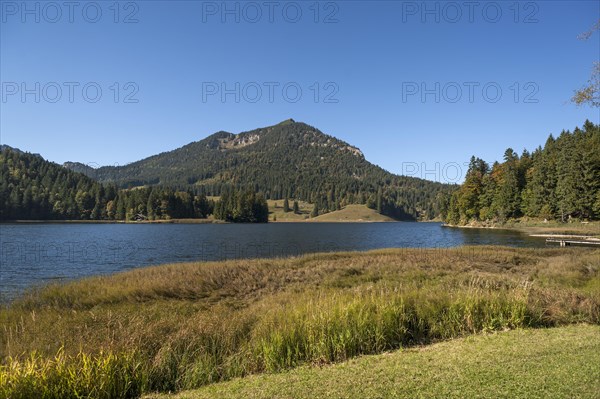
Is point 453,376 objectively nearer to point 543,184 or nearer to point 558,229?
point 558,229

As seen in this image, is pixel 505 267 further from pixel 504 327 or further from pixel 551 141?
pixel 551 141

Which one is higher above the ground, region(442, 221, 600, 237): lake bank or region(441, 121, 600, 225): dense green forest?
region(441, 121, 600, 225): dense green forest

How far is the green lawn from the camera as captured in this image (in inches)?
265

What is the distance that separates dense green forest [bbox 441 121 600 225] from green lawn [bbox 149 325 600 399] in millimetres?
90572

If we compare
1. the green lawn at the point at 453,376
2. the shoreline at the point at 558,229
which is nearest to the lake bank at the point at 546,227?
the shoreline at the point at 558,229

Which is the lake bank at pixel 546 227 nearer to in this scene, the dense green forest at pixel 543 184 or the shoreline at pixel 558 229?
the shoreline at pixel 558 229

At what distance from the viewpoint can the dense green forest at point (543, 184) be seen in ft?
266

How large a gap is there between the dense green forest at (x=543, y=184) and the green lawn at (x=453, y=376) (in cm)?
9057

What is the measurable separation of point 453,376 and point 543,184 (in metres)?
106

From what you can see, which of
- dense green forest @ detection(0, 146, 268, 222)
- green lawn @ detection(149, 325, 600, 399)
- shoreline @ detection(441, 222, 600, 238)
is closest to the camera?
green lawn @ detection(149, 325, 600, 399)

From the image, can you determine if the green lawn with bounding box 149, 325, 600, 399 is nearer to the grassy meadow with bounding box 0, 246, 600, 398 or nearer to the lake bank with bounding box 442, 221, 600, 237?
the grassy meadow with bounding box 0, 246, 600, 398

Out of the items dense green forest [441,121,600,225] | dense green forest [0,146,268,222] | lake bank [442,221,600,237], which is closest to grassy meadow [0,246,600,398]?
lake bank [442,221,600,237]

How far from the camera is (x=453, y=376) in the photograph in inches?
293

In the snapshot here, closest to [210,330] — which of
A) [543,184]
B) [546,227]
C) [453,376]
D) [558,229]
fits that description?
[453,376]
